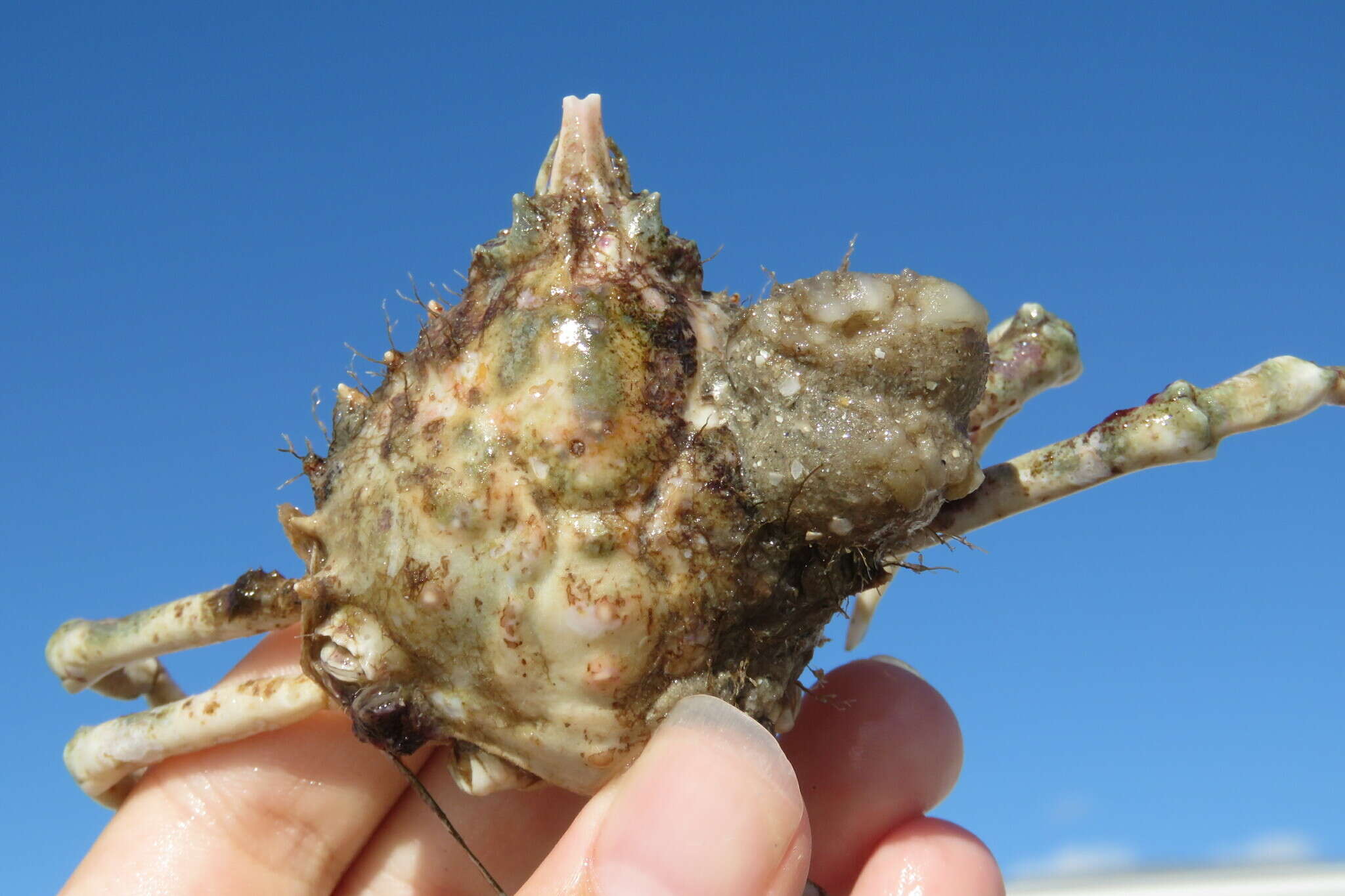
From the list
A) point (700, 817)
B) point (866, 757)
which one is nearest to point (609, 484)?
point (700, 817)

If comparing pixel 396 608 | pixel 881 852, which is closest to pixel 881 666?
pixel 881 852

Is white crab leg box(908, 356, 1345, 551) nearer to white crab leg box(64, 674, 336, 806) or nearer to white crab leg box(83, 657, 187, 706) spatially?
white crab leg box(64, 674, 336, 806)

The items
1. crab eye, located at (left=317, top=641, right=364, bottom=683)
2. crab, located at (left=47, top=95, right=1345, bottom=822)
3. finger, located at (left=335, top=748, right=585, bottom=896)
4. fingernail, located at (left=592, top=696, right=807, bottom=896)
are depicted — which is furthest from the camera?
finger, located at (left=335, top=748, right=585, bottom=896)

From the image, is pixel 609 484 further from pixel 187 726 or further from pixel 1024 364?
pixel 187 726

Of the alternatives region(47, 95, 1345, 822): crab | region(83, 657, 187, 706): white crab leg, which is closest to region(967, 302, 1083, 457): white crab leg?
region(47, 95, 1345, 822): crab

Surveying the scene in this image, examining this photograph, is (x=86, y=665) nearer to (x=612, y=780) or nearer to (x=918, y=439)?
(x=612, y=780)

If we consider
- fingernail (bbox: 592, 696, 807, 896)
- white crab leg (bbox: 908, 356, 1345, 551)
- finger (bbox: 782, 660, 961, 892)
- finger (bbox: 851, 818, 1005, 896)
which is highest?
white crab leg (bbox: 908, 356, 1345, 551)

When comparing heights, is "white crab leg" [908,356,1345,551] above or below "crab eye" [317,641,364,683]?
above
